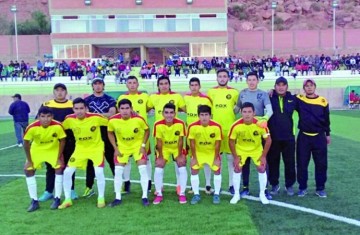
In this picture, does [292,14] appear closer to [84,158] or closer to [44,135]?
[84,158]

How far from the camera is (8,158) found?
12438 mm

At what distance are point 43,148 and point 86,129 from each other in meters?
0.72

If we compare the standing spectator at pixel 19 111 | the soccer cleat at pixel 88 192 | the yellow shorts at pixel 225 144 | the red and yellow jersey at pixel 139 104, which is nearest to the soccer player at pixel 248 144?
the yellow shorts at pixel 225 144

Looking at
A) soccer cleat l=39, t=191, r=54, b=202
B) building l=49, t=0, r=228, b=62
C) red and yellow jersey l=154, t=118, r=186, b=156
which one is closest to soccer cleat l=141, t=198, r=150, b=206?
red and yellow jersey l=154, t=118, r=186, b=156

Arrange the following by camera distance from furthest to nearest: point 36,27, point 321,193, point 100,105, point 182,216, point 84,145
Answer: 1. point 36,27
2. point 100,105
3. point 321,193
4. point 84,145
5. point 182,216

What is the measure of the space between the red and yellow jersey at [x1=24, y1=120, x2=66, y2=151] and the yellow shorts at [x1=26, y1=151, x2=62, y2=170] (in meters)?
0.06

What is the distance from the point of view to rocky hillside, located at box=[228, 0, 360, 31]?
285ft

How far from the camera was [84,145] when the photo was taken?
7.38 metres

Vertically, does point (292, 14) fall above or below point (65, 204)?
above

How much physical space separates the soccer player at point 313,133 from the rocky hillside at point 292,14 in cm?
7764

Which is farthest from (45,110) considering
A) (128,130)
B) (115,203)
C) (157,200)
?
(157,200)

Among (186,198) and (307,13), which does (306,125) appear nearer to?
(186,198)

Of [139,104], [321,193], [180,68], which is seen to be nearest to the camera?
[321,193]

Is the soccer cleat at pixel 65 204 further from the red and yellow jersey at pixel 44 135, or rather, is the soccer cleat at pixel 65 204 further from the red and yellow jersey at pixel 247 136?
the red and yellow jersey at pixel 247 136
